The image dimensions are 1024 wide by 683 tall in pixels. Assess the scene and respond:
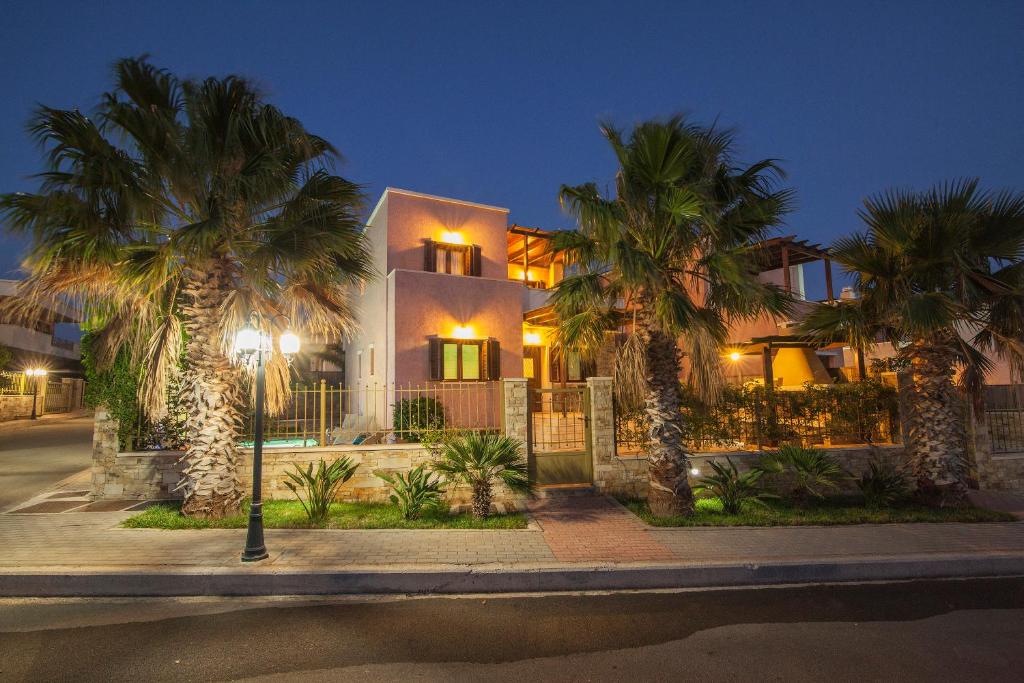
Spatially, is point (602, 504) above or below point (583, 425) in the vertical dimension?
below

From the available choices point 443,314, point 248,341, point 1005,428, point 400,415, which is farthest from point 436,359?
point 1005,428

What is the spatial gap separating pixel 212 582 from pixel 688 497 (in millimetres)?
6440

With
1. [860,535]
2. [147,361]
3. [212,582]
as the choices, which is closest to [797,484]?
[860,535]

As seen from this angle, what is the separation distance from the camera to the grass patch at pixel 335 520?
7.38m

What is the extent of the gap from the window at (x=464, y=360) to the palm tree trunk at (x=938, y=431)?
998cm

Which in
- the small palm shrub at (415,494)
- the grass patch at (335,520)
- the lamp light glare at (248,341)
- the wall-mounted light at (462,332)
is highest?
the wall-mounted light at (462,332)

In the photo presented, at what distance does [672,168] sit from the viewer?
7.43 meters

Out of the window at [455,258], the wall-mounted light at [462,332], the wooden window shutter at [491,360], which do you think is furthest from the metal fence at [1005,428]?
the window at [455,258]

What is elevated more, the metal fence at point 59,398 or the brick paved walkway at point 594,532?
the metal fence at point 59,398

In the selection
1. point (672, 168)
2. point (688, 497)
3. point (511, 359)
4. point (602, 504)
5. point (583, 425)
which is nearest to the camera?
point (672, 168)

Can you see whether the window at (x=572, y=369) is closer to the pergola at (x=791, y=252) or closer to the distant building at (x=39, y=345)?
the pergola at (x=791, y=252)

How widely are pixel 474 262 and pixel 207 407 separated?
980cm

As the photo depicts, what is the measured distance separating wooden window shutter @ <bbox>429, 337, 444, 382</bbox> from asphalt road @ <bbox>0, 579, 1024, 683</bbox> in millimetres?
9622

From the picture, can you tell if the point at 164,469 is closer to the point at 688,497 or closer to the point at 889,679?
the point at 688,497
